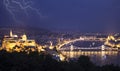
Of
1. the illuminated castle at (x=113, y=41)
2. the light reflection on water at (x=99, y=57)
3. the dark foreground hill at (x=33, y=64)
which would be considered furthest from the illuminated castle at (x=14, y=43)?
the illuminated castle at (x=113, y=41)

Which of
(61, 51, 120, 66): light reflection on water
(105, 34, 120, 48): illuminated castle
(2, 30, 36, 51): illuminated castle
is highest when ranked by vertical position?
(105, 34, 120, 48): illuminated castle

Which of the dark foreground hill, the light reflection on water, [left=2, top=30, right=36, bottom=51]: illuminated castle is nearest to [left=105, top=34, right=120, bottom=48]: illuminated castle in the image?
the light reflection on water

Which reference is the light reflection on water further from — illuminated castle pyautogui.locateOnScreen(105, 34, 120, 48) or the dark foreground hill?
the dark foreground hill

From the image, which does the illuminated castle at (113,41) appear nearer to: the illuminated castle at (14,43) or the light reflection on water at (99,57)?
the light reflection on water at (99,57)

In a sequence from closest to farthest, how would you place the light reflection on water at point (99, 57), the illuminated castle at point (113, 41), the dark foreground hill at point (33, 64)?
the dark foreground hill at point (33, 64)
the light reflection on water at point (99, 57)
the illuminated castle at point (113, 41)

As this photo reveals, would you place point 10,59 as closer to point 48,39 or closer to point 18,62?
point 18,62

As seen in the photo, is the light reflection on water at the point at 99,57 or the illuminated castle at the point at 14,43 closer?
the illuminated castle at the point at 14,43

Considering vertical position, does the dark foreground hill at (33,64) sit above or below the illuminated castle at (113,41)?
below

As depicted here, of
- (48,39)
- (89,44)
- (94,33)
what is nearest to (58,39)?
(48,39)

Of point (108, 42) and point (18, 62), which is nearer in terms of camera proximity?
point (18, 62)

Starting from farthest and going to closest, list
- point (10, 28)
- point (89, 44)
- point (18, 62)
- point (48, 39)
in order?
1. point (89, 44)
2. point (48, 39)
3. point (10, 28)
4. point (18, 62)

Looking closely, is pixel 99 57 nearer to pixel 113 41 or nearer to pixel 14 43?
pixel 113 41
